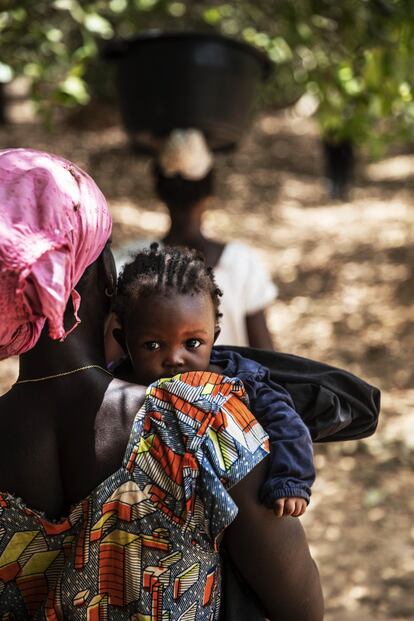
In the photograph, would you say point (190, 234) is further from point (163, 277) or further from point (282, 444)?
point (282, 444)

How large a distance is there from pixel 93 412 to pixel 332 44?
308cm

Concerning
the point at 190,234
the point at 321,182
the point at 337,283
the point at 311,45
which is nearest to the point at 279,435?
the point at 190,234

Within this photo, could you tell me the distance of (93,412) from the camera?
4.84ft

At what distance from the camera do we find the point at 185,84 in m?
3.73

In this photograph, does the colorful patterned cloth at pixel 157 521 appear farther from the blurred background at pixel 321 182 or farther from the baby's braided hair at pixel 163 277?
the blurred background at pixel 321 182

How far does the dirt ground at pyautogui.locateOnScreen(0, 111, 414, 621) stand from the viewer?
15.6 feet

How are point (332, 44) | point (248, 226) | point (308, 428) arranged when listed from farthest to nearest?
1. point (248, 226)
2. point (332, 44)
3. point (308, 428)

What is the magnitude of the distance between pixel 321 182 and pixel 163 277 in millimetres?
14877

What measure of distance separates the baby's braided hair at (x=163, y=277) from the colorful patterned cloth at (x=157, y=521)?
13.5 inches

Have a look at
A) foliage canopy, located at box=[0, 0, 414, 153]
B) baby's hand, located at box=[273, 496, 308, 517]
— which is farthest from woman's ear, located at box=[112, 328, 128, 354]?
foliage canopy, located at box=[0, 0, 414, 153]

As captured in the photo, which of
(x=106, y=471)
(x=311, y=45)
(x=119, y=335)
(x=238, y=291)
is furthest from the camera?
(x=311, y=45)

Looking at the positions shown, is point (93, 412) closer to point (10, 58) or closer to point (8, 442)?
point (8, 442)

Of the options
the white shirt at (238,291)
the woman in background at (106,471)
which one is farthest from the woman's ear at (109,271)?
the white shirt at (238,291)

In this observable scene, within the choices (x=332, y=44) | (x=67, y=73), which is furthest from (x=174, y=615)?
(x=332, y=44)
